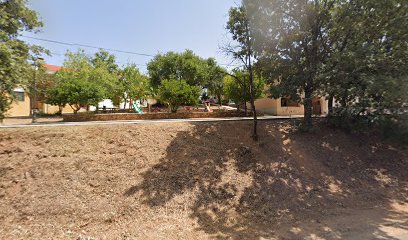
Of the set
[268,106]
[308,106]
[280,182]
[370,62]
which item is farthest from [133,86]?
[370,62]

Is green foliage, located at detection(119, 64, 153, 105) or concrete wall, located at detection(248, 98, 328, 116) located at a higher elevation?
green foliage, located at detection(119, 64, 153, 105)

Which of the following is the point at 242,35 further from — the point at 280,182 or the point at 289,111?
the point at 289,111

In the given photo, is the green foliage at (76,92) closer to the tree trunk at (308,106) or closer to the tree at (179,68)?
the tree trunk at (308,106)

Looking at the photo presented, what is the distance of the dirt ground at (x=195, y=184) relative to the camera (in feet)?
20.3

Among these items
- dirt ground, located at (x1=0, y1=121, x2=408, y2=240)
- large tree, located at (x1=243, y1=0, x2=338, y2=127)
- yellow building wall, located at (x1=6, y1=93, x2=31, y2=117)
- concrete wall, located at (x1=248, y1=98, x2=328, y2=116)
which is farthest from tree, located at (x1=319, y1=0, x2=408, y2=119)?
yellow building wall, located at (x1=6, y1=93, x2=31, y2=117)

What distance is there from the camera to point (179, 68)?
38031 millimetres

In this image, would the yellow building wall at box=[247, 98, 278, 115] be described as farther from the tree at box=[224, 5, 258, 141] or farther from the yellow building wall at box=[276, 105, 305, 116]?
the tree at box=[224, 5, 258, 141]

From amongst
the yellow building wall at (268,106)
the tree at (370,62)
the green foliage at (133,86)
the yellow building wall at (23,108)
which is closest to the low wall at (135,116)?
the yellow building wall at (268,106)

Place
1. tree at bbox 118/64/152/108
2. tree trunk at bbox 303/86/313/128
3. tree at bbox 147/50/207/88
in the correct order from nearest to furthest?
tree trunk at bbox 303/86/313/128 → tree at bbox 118/64/152/108 → tree at bbox 147/50/207/88

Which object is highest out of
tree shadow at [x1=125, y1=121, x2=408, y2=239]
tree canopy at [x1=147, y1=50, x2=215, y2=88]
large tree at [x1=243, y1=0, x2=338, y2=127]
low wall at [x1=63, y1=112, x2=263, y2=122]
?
tree canopy at [x1=147, y1=50, x2=215, y2=88]

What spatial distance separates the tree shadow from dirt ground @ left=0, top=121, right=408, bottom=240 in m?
0.04

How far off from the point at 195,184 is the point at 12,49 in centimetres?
757

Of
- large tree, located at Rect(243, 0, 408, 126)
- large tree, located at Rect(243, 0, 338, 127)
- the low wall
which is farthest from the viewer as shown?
the low wall

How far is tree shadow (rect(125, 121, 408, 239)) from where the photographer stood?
251 inches
